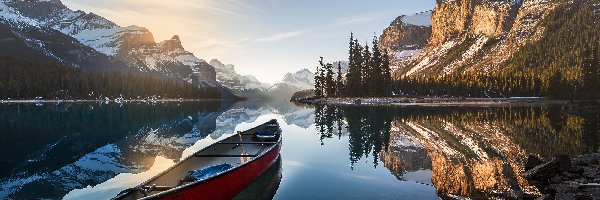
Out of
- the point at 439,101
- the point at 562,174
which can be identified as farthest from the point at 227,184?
the point at 439,101

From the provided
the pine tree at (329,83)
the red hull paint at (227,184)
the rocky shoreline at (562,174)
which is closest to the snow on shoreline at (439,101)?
the pine tree at (329,83)

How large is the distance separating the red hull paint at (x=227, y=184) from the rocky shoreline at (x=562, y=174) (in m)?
14.8

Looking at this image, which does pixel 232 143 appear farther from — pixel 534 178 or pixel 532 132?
pixel 532 132

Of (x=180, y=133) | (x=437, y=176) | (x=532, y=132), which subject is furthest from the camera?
(x=180, y=133)

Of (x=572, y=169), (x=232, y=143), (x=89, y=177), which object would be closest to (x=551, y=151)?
(x=572, y=169)

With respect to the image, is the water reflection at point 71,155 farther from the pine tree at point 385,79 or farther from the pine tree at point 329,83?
the pine tree at point 329,83

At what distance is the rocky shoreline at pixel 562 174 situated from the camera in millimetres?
20406

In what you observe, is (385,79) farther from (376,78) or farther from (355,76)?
(355,76)

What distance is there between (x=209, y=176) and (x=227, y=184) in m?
1.99

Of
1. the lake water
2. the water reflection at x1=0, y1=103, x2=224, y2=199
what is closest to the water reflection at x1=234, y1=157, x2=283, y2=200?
the lake water

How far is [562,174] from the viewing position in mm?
24047

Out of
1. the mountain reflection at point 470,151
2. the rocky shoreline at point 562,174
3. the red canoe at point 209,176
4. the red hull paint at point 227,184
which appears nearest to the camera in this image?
the red hull paint at point 227,184

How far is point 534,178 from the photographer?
79.6 ft

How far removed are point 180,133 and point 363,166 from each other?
1316 inches
